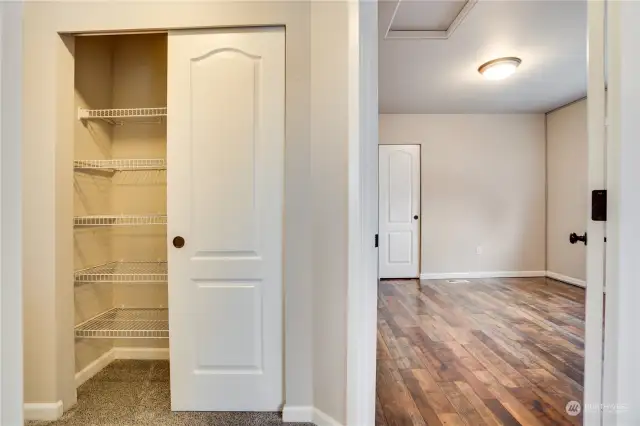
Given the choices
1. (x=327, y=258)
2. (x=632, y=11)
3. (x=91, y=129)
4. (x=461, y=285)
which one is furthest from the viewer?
(x=461, y=285)

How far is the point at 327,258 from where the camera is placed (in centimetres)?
177

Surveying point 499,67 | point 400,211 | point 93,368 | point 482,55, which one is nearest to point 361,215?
point 93,368

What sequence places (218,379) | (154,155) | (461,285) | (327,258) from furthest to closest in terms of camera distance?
(461,285) < (154,155) < (218,379) < (327,258)

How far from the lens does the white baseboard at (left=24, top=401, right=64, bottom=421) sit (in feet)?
6.07

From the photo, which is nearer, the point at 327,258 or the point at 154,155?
the point at 327,258

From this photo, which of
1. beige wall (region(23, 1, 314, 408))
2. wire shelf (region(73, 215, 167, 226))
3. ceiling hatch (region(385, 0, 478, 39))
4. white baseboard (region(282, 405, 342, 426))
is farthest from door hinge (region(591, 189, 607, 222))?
wire shelf (region(73, 215, 167, 226))

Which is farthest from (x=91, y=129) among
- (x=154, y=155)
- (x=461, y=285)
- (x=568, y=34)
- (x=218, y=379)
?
(x=461, y=285)

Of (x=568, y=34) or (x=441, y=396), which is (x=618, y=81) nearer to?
(x=441, y=396)

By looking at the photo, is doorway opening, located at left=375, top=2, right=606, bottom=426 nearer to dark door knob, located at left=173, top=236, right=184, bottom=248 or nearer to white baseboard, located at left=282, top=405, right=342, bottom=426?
white baseboard, located at left=282, top=405, right=342, bottom=426

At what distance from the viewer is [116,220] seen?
233 cm

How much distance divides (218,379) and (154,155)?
162 centimetres

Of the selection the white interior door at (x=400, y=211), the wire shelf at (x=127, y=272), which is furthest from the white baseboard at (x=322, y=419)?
the white interior door at (x=400, y=211)

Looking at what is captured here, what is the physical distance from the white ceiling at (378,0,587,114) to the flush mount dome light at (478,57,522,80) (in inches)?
2.3

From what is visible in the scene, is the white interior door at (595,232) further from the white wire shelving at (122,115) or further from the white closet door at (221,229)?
the white wire shelving at (122,115)
